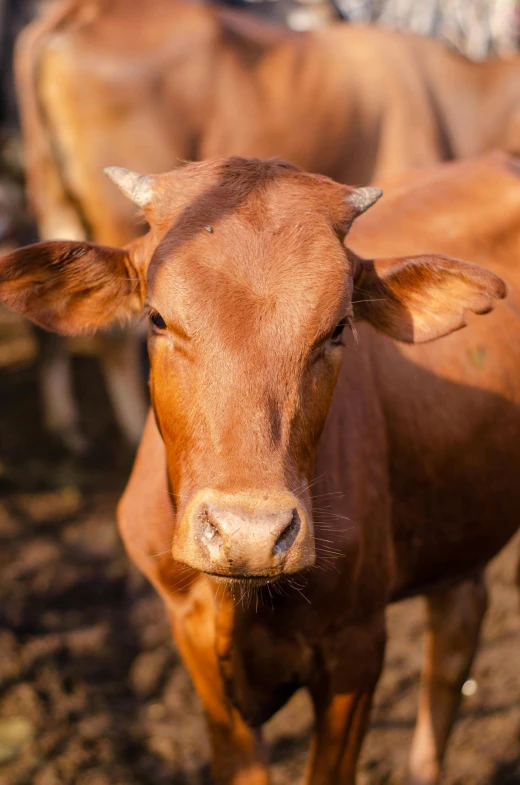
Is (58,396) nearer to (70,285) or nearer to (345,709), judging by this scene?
(70,285)

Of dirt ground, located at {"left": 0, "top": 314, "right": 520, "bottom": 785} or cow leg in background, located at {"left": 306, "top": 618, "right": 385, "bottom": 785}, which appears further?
dirt ground, located at {"left": 0, "top": 314, "right": 520, "bottom": 785}

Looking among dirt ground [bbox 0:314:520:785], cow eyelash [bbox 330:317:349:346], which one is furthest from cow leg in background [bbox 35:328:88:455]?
cow eyelash [bbox 330:317:349:346]

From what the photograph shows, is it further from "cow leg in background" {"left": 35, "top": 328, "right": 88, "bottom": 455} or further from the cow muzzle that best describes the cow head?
"cow leg in background" {"left": 35, "top": 328, "right": 88, "bottom": 455}

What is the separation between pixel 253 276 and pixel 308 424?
1.31ft

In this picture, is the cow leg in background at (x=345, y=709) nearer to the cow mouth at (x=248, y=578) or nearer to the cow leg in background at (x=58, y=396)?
the cow mouth at (x=248, y=578)

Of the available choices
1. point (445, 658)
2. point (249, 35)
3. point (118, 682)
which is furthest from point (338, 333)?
point (249, 35)

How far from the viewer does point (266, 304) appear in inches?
95.3

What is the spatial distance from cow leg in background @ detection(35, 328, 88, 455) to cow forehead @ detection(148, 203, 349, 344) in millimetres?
4352

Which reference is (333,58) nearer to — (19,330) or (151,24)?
(151,24)

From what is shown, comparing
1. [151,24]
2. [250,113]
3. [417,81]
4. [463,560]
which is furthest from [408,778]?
[417,81]

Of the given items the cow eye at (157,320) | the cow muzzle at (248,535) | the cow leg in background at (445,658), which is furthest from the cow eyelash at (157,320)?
the cow leg in background at (445,658)

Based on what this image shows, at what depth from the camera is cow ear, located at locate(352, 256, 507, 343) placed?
284 centimetres

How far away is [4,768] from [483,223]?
110 inches

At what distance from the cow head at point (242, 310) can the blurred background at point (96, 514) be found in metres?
1.84
